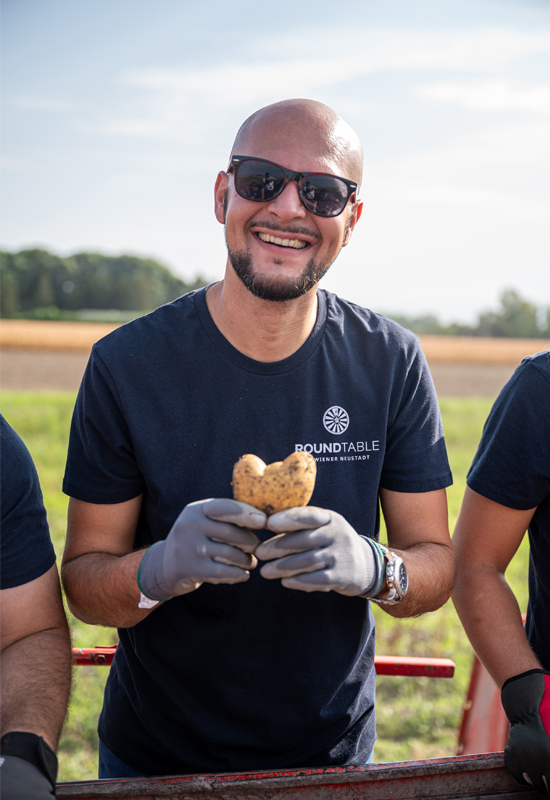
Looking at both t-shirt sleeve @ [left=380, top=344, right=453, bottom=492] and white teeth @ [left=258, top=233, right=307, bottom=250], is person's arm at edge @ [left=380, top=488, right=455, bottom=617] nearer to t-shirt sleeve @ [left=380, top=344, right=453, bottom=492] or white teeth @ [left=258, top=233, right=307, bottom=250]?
t-shirt sleeve @ [left=380, top=344, right=453, bottom=492]

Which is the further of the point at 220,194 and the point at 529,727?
the point at 220,194

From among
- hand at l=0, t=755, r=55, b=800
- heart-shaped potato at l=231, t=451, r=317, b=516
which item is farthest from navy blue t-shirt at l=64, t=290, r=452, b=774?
hand at l=0, t=755, r=55, b=800

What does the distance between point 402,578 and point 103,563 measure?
0.82 m

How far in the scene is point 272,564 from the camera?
159 centimetres

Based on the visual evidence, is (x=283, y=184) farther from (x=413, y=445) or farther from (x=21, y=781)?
(x=21, y=781)

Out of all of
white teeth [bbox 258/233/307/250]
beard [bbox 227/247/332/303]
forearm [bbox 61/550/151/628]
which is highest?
white teeth [bbox 258/233/307/250]

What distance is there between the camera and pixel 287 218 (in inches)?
75.1

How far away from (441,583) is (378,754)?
2686 mm

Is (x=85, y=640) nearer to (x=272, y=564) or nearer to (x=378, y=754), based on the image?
(x=378, y=754)

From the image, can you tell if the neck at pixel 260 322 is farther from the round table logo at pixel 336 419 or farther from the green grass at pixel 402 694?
the green grass at pixel 402 694

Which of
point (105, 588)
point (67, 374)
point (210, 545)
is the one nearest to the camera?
point (210, 545)

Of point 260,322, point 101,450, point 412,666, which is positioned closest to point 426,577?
point 412,666

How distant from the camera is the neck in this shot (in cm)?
197

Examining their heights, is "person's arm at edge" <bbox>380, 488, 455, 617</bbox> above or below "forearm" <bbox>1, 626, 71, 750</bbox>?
above
